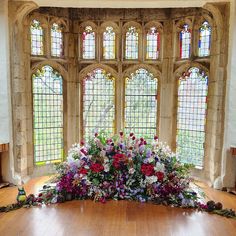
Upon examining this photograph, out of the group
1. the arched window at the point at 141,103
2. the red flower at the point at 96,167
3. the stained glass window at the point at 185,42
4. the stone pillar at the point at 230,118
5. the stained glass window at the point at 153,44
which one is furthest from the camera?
the arched window at the point at 141,103

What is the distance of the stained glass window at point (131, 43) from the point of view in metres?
5.46

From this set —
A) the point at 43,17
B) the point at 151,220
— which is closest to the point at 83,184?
the point at 151,220

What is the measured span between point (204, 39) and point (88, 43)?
2.40 m

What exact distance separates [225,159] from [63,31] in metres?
4.06

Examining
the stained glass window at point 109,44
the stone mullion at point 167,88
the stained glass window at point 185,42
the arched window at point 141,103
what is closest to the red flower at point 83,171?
the arched window at point 141,103

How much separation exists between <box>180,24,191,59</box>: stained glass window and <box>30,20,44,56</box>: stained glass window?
288 cm

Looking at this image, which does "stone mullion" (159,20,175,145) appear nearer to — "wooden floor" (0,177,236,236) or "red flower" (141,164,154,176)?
"red flower" (141,164,154,176)

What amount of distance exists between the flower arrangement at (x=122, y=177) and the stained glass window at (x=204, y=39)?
2404 mm

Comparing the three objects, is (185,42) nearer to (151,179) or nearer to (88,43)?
(88,43)

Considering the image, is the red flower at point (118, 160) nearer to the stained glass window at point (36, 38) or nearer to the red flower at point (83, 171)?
the red flower at point (83, 171)

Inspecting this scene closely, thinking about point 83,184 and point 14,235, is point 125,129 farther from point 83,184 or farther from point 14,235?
point 14,235

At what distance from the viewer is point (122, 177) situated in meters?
3.70

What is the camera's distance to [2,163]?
4.60 metres

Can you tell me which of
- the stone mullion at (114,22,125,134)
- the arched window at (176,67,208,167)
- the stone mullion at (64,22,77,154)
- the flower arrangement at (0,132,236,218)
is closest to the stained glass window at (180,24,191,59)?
the arched window at (176,67,208,167)
